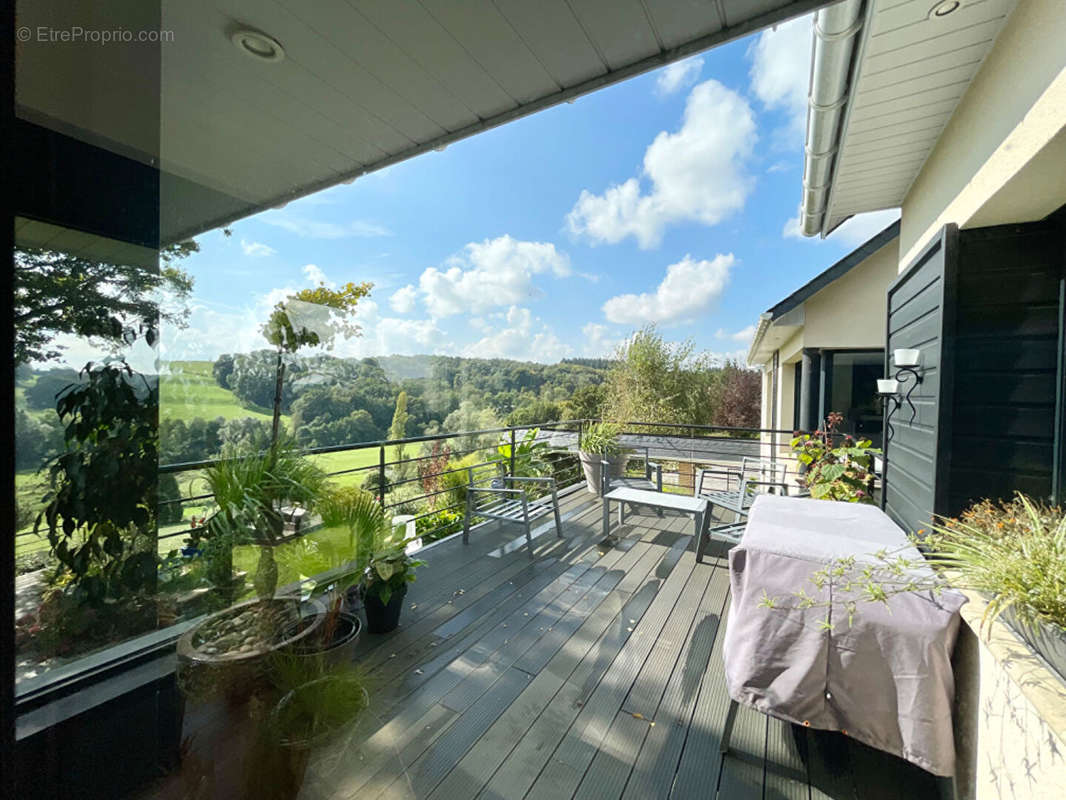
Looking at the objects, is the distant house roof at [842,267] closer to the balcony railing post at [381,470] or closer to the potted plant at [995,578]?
the potted plant at [995,578]

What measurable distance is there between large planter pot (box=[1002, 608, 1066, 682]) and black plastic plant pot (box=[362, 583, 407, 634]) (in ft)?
6.93

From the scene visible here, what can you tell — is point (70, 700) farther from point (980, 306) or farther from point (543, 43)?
point (980, 306)

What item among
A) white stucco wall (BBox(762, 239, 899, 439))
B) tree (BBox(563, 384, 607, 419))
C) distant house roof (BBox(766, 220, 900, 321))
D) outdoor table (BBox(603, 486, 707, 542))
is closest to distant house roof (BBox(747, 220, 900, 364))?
distant house roof (BBox(766, 220, 900, 321))

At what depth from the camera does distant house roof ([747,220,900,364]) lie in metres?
4.35

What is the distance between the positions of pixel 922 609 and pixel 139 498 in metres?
2.10

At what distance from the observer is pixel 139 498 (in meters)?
1.17

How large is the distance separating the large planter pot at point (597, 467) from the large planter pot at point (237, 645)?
3.40m

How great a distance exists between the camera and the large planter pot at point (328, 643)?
5.10 ft

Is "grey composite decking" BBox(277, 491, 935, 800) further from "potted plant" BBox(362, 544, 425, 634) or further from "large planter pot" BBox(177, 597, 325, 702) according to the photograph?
"large planter pot" BBox(177, 597, 325, 702)

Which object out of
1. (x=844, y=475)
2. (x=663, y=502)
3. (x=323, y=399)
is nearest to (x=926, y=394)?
(x=844, y=475)

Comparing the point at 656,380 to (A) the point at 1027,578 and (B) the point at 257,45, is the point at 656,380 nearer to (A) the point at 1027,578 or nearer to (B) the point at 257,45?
(A) the point at 1027,578

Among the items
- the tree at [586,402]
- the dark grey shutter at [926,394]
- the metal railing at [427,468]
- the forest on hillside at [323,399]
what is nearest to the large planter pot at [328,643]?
the metal railing at [427,468]

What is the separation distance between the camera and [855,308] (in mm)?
4734

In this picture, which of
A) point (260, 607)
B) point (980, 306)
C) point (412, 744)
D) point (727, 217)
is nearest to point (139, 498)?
point (260, 607)
